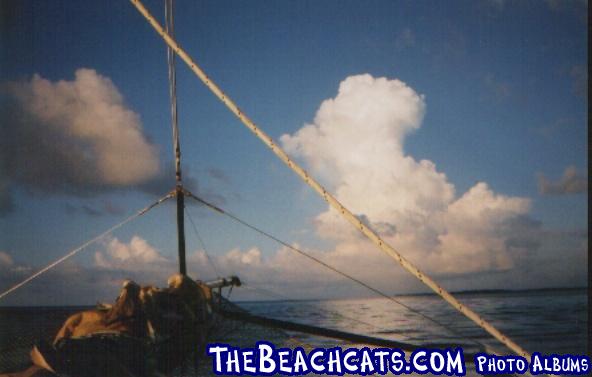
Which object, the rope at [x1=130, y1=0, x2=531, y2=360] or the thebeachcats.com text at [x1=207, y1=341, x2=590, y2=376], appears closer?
the rope at [x1=130, y1=0, x2=531, y2=360]

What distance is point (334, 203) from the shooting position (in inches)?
195

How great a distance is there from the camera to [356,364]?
24.4 ft

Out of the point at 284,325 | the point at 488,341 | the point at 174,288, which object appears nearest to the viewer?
the point at 174,288

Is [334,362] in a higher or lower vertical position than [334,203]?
lower

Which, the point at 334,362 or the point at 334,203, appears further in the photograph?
the point at 334,362

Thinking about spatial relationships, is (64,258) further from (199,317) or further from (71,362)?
(71,362)

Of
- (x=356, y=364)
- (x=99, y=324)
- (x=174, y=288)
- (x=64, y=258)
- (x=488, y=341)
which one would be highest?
(x=64, y=258)

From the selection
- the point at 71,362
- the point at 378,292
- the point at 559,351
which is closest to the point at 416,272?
the point at 378,292

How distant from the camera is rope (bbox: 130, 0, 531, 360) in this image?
15.4 ft

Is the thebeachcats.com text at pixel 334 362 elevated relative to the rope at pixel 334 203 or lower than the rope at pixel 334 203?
lower

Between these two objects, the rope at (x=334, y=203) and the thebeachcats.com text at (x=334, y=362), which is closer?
the rope at (x=334, y=203)

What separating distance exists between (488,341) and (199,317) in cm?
3312

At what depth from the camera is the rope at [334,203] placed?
469 centimetres

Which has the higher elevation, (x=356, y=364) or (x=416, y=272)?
(x=416, y=272)
